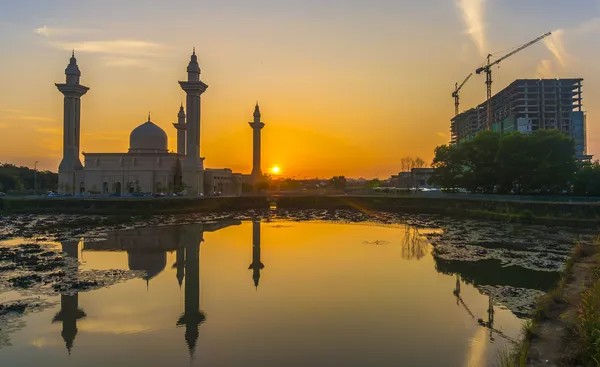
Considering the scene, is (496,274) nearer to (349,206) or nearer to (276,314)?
(276,314)

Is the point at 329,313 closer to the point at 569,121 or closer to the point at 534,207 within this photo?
the point at 534,207

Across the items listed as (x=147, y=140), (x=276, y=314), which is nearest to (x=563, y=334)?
(x=276, y=314)

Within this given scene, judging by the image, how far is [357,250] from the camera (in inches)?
1073

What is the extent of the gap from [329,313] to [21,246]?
22907 millimetres

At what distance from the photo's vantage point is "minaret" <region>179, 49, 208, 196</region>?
6969 cm

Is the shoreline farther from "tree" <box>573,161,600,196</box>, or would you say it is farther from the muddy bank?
"tree" <box>573,161,600,196</box>

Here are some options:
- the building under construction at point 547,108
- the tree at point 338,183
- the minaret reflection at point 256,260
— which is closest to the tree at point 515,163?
the minaret reflection at point 256,260

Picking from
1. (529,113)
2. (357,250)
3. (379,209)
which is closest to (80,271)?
(357,250)

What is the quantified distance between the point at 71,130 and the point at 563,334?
79.3 metres

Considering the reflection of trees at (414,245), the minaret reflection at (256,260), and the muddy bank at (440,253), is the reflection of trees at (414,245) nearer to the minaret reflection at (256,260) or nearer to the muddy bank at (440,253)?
the muddy bank at (440,253)

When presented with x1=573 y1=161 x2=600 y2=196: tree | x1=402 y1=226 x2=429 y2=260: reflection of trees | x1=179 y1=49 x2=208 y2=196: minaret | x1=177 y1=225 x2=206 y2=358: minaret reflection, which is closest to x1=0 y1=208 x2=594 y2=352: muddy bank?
→ x1=402 y1=226 x2=429 y2=260: reflection of trees

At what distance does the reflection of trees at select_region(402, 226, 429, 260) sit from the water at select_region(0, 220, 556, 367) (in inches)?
14.8

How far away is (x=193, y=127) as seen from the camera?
69625mm

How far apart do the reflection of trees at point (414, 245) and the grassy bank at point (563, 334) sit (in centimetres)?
1190
